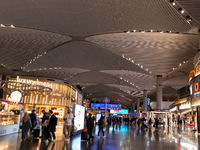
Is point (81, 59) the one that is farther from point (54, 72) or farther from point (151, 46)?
point (151, 46)

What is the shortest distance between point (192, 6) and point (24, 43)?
14.1 m

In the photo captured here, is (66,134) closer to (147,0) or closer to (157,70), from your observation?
(147,0)

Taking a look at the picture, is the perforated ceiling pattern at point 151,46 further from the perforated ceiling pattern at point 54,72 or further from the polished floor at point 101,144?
the perforated ceiling pattern at point 54,72

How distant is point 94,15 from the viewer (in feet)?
45.0

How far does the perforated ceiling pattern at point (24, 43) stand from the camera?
16.8 meters

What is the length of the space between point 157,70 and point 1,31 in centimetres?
1931

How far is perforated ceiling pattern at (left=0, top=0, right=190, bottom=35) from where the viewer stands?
1236 centimetres

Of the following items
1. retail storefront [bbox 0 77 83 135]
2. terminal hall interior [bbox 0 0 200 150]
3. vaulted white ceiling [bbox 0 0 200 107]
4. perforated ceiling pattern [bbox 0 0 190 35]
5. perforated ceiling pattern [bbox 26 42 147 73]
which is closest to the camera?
terminal hall interior [bbox 0 0 200 150]

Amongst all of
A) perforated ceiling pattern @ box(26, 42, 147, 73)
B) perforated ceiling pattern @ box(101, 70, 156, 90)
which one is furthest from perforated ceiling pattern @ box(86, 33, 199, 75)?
perforated ceiling pattern @ box(101, 70, 156, 90)

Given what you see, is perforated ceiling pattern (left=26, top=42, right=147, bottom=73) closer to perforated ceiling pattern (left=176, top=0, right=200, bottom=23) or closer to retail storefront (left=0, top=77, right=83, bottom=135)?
retail storefront (left=0, top=77, right=83, bottom=135)

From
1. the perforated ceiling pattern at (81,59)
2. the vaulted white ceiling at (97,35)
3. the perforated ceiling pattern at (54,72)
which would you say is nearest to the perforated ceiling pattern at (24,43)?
the vaulted white ceiling at (97,35)

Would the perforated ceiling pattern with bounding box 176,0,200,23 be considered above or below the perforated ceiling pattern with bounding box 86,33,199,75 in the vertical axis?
above

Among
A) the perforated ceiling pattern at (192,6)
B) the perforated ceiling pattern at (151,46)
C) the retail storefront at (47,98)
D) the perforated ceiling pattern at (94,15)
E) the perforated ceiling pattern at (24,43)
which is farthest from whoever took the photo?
the retail storefront at (47,98)

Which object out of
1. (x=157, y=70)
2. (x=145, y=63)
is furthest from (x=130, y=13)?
(x=157, y=70)
